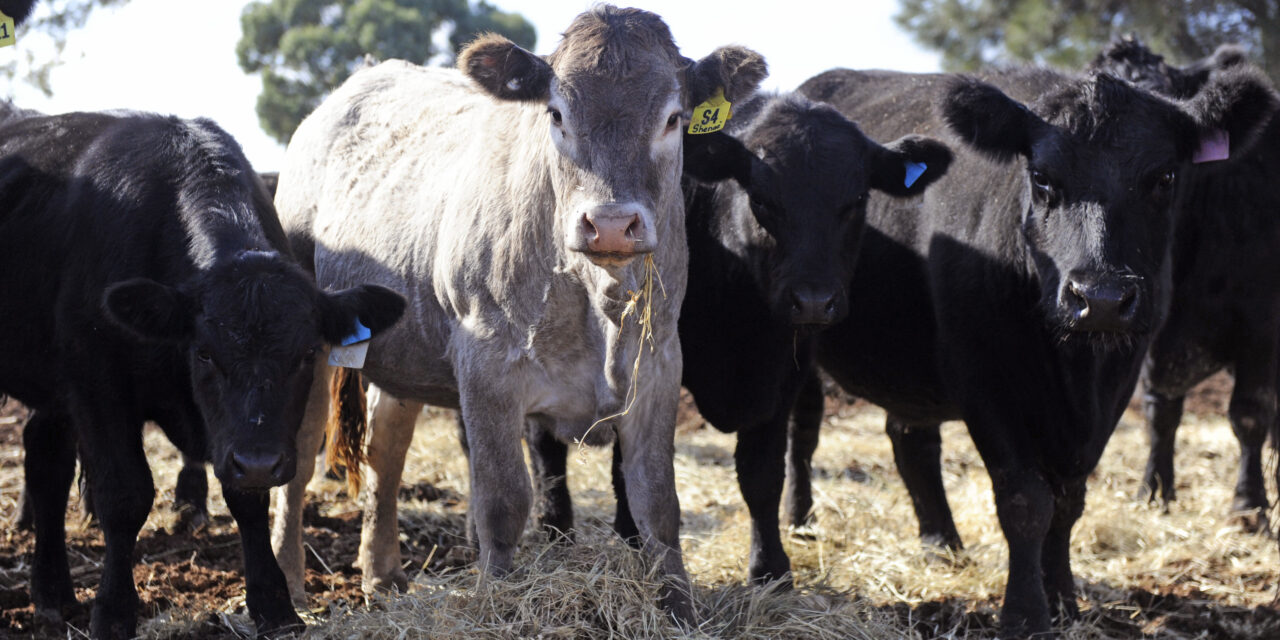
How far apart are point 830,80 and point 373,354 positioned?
347 centimetres

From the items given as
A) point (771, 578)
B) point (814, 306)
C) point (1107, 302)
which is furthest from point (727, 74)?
point (771, 578)

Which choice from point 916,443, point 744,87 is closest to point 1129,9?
point 916,443

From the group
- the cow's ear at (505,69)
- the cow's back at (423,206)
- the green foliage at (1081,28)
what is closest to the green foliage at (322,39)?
the green foliage at (1081,28)

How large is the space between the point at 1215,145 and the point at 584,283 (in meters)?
2.61

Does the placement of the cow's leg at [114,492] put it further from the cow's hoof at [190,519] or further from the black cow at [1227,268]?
the black cow at [1227,268]

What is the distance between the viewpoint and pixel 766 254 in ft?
17.4

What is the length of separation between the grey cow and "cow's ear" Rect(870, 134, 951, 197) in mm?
947

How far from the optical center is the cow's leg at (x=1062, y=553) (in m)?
5.26

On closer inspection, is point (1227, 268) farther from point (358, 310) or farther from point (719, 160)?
point (358, 310)

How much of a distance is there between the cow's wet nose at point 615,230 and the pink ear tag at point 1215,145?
250 centimetres

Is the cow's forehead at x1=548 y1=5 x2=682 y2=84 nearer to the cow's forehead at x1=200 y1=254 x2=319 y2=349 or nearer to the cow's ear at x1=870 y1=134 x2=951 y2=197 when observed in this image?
the cow's forehead at x1=200 y1=254 x2=319 y2=349

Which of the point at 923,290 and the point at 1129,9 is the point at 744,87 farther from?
the point at 1129,9

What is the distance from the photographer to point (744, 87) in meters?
4.78

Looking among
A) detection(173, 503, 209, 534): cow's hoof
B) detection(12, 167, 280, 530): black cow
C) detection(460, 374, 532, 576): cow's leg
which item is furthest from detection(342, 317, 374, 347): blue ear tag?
detection(173, 503, 209, 534): cow's hoof
